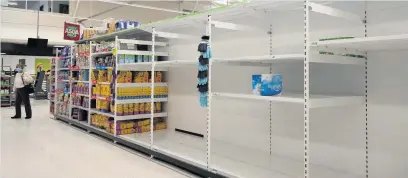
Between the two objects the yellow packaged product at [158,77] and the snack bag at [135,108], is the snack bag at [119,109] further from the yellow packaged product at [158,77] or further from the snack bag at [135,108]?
the yellow packaged product at [158,77]

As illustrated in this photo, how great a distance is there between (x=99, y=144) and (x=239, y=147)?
2.45m

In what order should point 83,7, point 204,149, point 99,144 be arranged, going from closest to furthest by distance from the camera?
point 204,149 → point 99,144 → point 83,7

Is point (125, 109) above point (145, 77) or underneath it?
underneath

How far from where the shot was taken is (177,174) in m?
3.64

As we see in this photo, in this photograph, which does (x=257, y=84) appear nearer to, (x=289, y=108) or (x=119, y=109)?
(x=289, y=108)

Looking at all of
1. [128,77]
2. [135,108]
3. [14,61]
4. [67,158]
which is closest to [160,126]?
[135,108]

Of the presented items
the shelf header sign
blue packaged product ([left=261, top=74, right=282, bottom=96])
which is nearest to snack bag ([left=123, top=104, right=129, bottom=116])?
blue packaged product ([left=261, top=74, right=282, bottom=96])

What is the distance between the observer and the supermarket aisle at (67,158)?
366 centimetres

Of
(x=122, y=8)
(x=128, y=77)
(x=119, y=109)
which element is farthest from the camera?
(x=122, y=8)

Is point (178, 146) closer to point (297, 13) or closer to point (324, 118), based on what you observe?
point (324, 118)

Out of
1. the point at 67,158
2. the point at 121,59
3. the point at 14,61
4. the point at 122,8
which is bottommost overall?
the point at 67,158

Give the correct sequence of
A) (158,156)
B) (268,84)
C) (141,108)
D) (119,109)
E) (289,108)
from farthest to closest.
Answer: (141,108) < (119,109) < (158,156) < (289,108) < (268,84)

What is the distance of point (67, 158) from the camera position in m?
4.31

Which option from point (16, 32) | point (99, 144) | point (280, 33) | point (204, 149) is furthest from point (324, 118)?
point (16, 32)
